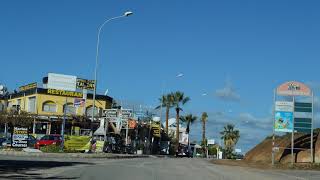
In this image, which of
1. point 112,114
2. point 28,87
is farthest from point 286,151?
point 28,87

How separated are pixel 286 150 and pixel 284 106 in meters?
3.90

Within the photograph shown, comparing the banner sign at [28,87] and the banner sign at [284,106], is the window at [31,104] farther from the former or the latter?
the banner sign at [284,106]

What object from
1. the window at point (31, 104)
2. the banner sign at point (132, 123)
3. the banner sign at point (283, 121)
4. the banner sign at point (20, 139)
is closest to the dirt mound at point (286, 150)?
the banner sign at point (283, 121)

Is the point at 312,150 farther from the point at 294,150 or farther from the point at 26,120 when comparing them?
the point at 26,120

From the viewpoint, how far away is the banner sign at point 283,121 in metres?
41.3

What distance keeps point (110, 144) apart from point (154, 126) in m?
25.3

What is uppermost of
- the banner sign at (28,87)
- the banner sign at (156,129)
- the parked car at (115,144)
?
the banner sign at (28,87)

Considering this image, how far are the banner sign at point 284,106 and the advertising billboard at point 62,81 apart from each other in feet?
158

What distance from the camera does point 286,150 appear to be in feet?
143

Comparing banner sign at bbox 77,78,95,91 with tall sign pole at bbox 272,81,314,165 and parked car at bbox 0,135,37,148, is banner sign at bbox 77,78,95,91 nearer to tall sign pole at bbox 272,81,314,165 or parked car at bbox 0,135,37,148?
parked car at bbox 0,135,37,148

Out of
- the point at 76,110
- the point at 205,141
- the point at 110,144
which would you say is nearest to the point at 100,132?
the point at 110,144

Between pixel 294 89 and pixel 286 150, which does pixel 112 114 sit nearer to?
pixel 286 150

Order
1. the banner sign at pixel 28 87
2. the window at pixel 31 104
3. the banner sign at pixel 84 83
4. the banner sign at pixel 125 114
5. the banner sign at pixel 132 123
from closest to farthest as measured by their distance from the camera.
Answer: the banner sign at pixel 125 114 < the banner sign at pixel 132 123 < the banner sign at pixel 84 83 < the window at pixel 31 104 < the banner sign at pixel 28 87

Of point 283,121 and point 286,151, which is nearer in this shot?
point 283,121
